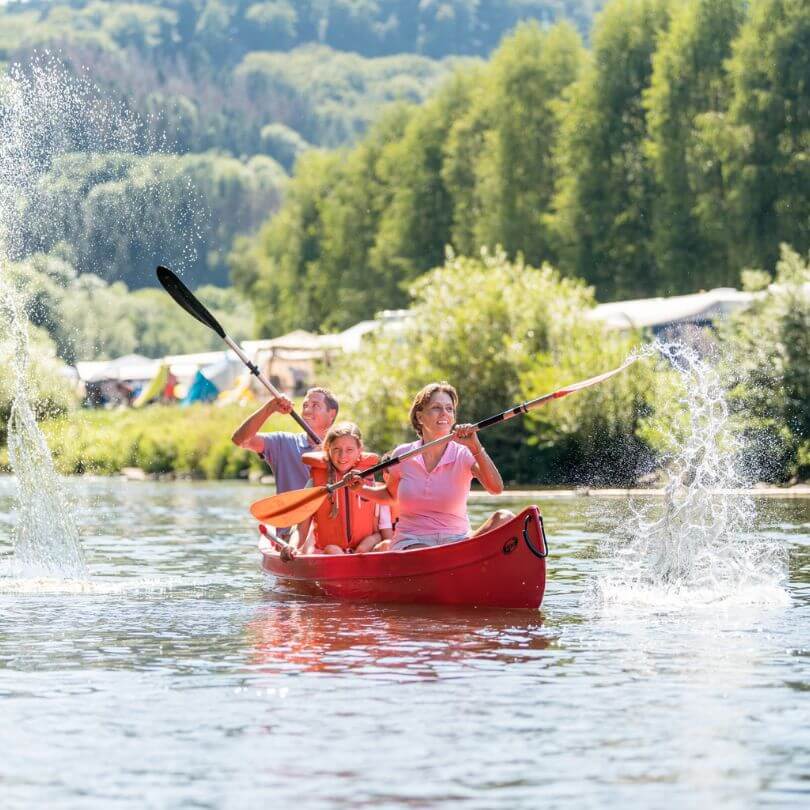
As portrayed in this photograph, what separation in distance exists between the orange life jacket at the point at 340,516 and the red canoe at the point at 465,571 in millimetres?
577

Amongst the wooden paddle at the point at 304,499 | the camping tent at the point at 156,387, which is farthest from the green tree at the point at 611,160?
the wooden paddle at the point at 304,499

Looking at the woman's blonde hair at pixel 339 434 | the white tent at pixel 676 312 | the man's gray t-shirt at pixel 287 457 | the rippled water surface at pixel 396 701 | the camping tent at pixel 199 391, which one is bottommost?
the rippled water surface at pixel 396 701

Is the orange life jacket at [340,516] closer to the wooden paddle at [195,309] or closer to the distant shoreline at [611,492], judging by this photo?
the wooden paddle at [195,309]

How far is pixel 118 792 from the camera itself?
280 inches

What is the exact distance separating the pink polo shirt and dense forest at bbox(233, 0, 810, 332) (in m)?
37.8

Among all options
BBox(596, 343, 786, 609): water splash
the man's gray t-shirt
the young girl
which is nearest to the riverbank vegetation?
BBox(596, 343, 786, 609): water splash

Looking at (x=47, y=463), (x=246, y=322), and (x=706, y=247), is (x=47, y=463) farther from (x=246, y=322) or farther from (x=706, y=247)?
(x=246, y=322)

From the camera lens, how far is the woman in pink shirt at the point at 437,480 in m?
12.4

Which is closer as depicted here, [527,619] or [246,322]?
[527,619]

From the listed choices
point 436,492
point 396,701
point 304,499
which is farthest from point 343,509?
point 396,701

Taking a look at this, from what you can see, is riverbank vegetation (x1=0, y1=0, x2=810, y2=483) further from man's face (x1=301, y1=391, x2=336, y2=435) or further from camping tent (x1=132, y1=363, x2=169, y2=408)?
man's face (x1=301, y1=391, x2=336, y2=435)

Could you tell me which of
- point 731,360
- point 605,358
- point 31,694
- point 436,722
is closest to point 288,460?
point 31,694

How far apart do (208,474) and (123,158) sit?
1946 cm

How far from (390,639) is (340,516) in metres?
2.74
